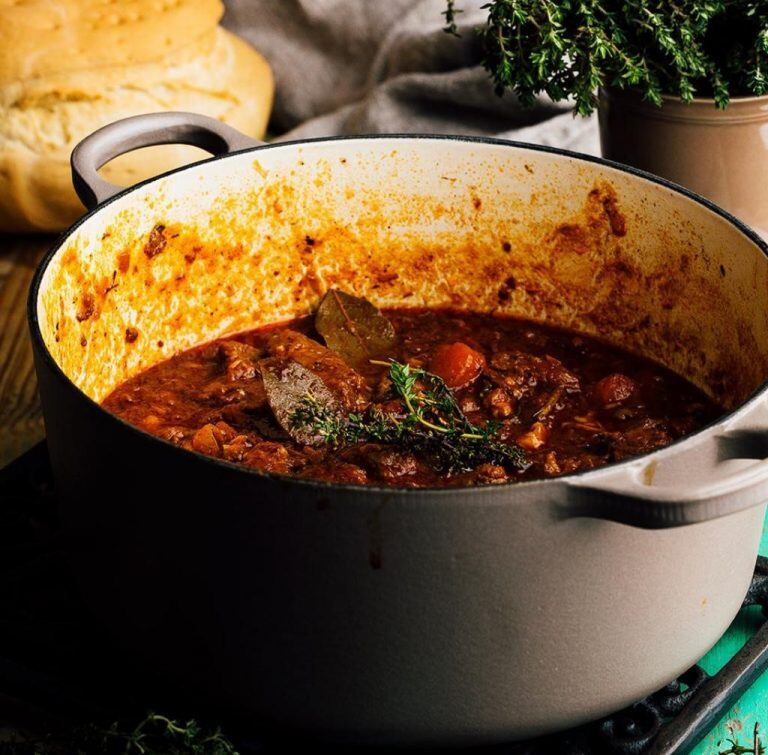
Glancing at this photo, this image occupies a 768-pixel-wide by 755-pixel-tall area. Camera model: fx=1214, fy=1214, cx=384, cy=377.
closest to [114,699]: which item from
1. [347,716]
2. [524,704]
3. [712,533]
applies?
[347,716]

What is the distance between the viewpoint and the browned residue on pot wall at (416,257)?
2305 mm

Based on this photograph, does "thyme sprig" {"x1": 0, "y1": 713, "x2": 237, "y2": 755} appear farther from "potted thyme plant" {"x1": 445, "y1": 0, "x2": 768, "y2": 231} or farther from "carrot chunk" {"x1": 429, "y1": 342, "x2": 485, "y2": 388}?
"potted thyme plant" {"x1": 445, "y1": 0, "x2": 768, "y2": 231}

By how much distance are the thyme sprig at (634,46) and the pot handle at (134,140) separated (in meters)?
0.70

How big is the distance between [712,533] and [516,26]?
1.50 metres

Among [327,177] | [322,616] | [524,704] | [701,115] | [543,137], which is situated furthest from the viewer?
[543,137]

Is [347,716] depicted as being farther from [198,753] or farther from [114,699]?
[114,699]

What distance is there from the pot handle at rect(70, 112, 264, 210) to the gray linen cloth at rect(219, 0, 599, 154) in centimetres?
118

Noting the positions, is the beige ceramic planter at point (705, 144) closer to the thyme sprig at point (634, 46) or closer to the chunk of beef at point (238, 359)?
the thyme sprig at point (634, 46)

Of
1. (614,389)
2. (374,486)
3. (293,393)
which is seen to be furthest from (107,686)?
(614,389)

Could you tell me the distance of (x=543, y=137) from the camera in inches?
138

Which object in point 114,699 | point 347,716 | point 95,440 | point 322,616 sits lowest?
point 114,699

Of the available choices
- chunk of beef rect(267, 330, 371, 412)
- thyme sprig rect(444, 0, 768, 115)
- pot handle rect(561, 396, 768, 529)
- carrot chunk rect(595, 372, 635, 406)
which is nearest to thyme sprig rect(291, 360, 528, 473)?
chunk of beef rect(267, 330, 371, 412)

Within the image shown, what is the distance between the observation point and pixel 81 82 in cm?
318

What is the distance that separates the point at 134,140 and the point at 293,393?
0.60 m
